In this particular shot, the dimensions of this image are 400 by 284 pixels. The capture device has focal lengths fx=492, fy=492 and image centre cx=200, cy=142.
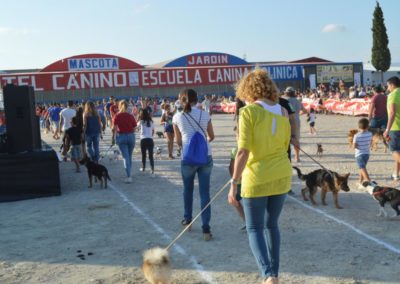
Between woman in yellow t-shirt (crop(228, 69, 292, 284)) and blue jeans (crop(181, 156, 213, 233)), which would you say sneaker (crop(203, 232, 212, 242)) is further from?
woman in yellow t-shirt (crop(228, 69, 292, 284))

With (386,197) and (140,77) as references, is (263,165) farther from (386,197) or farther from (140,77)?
(140,77)

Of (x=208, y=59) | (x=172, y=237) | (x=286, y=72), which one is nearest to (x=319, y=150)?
(x=172, y=237)

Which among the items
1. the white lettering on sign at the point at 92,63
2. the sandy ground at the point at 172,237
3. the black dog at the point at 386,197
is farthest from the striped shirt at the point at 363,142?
the white lettering on sign at the point at 92,63

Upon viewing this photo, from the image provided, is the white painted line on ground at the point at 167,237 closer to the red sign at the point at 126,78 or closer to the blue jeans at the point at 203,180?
the blue jeans at the point at 203,180

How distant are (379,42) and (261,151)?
176 ft

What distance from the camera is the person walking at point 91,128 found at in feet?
36.0

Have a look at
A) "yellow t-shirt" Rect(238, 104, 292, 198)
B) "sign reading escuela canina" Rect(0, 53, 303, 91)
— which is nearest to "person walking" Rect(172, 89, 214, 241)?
"yellow t-shirt" Rect(238, 104, 292, 198)

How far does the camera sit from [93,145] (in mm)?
11523

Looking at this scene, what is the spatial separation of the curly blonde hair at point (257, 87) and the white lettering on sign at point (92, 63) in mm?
52203

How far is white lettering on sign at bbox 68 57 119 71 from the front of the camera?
5391 centimetres

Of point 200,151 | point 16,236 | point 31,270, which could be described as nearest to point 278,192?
point 200,151

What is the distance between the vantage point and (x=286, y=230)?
5965mm

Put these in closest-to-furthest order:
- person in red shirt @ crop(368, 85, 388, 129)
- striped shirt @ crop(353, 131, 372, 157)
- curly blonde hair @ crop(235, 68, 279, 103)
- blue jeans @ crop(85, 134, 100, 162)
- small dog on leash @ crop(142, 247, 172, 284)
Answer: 1. curly blonde hair @ crop(235, 68, 279, 103)
2. small dog on leash @ crop(142, 247, 172, 284)
3. striped shirt @ crop(353, 131, 372, 157)
4. person in red shirt @ crop(368, 85, 388, 129)
5. blue jeans @ crop(85, 134, 100, 162)

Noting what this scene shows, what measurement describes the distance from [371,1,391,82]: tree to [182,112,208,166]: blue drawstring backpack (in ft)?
169
